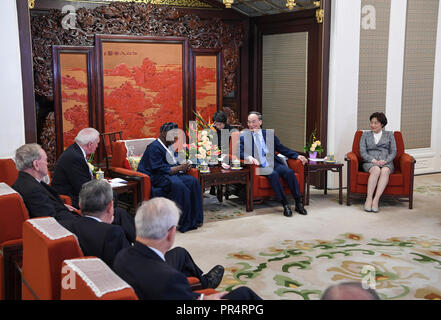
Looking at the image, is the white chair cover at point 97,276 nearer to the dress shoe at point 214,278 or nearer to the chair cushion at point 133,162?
the dress shoe at point 214,278

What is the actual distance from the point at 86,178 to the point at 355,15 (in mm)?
4710

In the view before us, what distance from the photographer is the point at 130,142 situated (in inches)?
254

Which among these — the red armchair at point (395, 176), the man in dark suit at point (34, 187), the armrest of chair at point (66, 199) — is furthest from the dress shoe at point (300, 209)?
the man in dark suit at point (34, 187)

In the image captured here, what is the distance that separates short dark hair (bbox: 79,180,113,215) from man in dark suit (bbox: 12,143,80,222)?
51 cm

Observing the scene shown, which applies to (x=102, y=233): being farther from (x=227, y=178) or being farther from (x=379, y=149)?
(x=379, y=149)

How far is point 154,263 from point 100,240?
0.62 metres

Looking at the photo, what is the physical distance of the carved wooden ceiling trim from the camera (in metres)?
7.26

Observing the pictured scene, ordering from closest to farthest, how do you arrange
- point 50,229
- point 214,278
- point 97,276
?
point 97,276
point 50,229
point 214,278

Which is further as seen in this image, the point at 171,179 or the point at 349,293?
the point at 171,179

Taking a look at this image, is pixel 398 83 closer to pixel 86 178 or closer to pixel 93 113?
pixel 93 113

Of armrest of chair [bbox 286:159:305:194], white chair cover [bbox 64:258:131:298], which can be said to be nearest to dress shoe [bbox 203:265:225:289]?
white chair cover [bbox 64:258:131:298]

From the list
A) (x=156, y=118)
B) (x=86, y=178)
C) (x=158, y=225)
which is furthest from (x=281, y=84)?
(x=158, y=225)

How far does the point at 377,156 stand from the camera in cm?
669

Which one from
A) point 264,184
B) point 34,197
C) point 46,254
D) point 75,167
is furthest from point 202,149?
point 46,254
